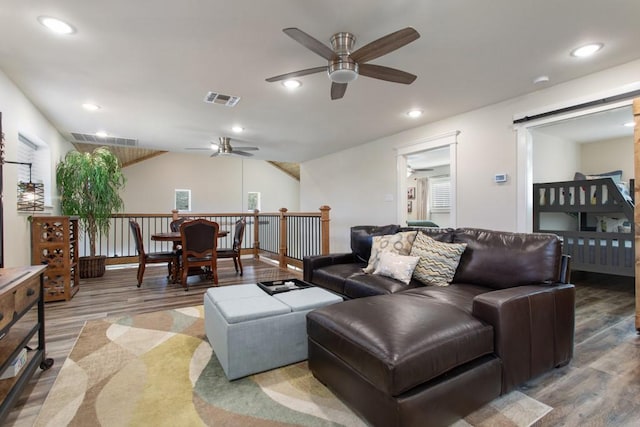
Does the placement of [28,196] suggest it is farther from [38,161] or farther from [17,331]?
[17,331]

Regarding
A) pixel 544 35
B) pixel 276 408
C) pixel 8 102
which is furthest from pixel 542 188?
pixel 8 102

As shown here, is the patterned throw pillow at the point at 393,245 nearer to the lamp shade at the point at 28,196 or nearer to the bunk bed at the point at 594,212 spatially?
the bunk bed at the point at 594,212

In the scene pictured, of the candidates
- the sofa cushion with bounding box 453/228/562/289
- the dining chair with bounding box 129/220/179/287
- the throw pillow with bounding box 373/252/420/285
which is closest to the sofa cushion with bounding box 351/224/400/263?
the throw pillow with bounding box 373/252/420/285

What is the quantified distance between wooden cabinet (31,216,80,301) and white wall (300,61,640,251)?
4.60 meters

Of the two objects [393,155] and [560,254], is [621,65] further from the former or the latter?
[393,155]

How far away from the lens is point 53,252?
142 inches

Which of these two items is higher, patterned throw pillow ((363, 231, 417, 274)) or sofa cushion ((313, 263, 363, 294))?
patterned throw pillow ((363, 231, 417, 274))

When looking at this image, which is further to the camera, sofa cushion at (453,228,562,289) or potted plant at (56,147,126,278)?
potted plant at (56,147,126,278)

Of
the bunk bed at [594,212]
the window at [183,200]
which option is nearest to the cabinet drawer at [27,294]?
the bunk bed at [594,212]

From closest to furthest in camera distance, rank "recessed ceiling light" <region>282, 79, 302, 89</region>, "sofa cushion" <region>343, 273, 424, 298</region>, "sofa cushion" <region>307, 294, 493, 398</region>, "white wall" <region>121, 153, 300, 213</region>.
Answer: "sofa cushion" <region>307, 294, 493, 398</region> < "sofa cushion" <region>343, 273, 424, 298</region> < "recessed ceiling light" <region>282, 79, 302, 89</region> < "white wall" <region>121, 153, 300, 213</region>

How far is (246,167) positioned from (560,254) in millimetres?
9605

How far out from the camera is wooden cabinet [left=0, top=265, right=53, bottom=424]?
1.49m

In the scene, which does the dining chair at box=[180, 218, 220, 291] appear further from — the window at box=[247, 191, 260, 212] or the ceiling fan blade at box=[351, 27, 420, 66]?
the window at box=[247, 191, 260, 212]

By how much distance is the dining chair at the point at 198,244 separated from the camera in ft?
13.3
